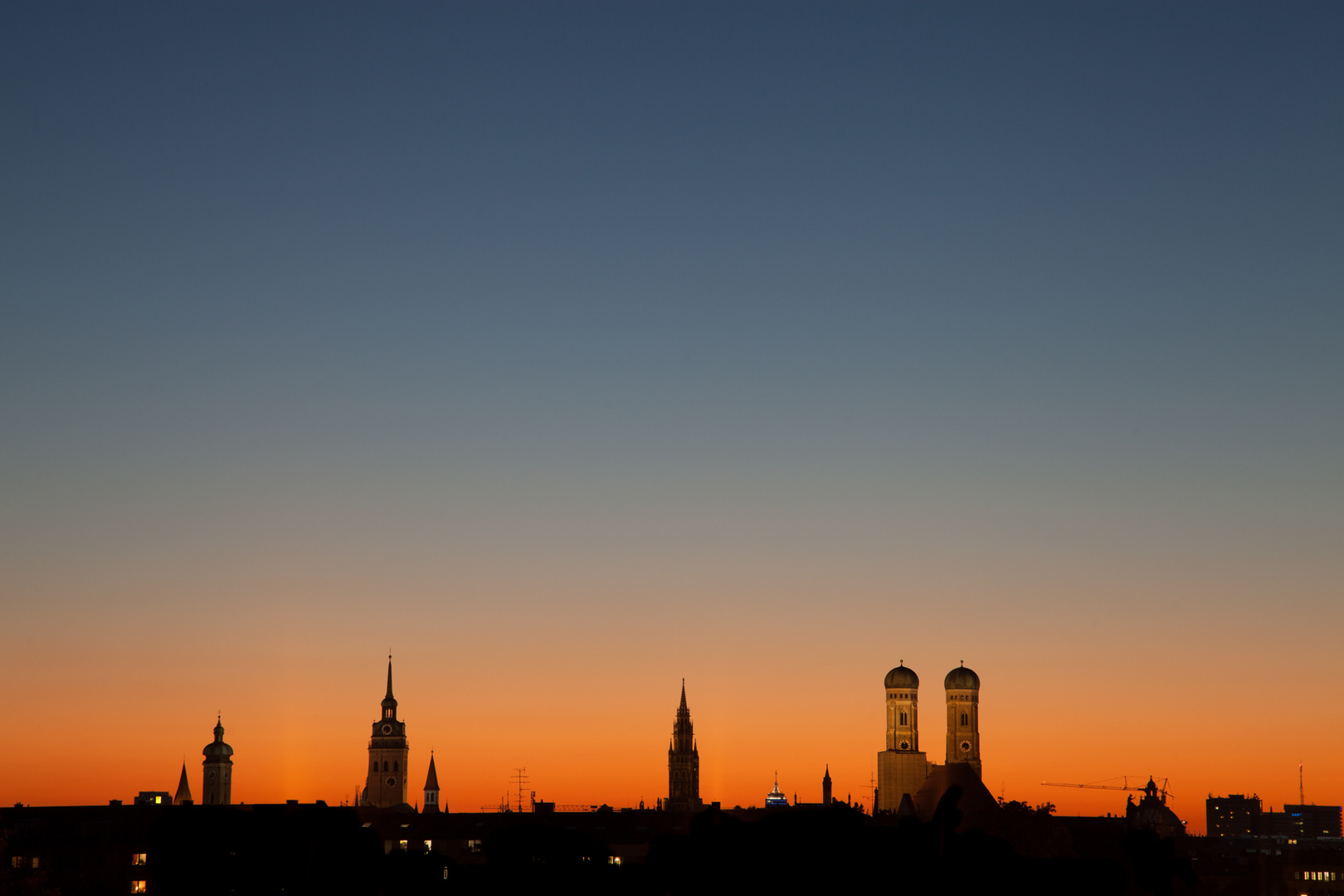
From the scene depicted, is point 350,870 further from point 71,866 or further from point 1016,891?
point 71,866

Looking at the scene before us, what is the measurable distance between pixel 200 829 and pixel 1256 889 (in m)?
150

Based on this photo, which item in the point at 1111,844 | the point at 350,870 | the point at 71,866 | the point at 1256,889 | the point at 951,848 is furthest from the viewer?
the point at 1256,889

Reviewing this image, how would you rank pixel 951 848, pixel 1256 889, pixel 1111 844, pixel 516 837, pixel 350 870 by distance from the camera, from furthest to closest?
pixel 1256 889 < pixel 1111 844 < pixel 516 837 < pixel 350 870 < pixel 951 848

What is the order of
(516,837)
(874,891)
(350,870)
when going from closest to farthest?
(874,891)
(350,870)
(516,837)

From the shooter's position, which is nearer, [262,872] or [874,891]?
[874,891]

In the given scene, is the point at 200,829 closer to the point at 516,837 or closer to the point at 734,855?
the point at 516,837

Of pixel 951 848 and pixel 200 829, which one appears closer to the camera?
pixel 951 848

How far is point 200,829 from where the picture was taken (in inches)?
1886

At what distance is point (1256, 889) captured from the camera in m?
175

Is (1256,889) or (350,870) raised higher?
(350,870)

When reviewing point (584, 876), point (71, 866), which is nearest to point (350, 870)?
point (584, 876)

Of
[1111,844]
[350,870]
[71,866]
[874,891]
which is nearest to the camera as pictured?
[874,891]

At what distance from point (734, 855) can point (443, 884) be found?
10.3 metres

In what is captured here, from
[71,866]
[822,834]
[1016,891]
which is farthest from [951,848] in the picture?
[71,866]
